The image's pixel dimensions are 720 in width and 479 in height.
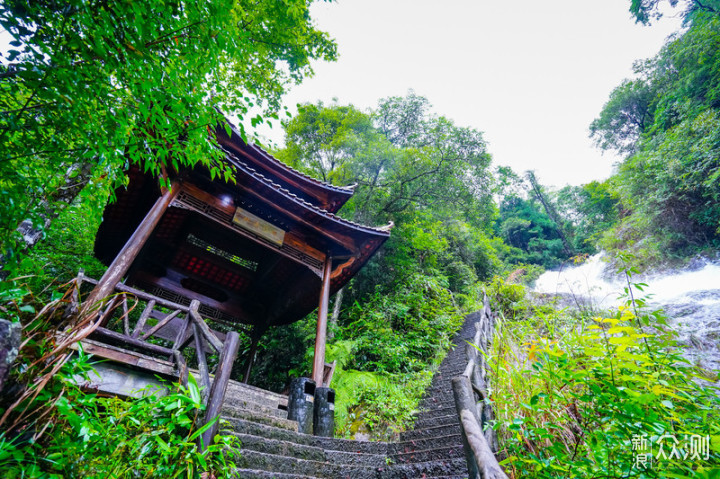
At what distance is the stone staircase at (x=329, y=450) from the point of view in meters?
3.19

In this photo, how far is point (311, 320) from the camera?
31.3 ft

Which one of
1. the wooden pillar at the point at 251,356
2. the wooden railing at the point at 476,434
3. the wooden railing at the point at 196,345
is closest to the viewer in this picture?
the wooden railing at the point at 476,434

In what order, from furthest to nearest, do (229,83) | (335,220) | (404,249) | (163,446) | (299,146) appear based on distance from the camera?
(299,146) → (404,249) → (229,83) → (335,220) → (163,446)

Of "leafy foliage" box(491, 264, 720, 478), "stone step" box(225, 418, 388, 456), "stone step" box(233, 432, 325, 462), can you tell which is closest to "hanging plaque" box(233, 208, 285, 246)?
"stone step" box(225, 418, 388, 456)

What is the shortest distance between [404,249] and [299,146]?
7411 mm

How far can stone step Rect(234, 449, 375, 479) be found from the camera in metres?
3.02

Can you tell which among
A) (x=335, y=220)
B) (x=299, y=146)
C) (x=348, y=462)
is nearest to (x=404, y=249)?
(x=335, y=220)

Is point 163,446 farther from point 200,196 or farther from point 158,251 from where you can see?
point 158,251

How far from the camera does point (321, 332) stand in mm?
5789

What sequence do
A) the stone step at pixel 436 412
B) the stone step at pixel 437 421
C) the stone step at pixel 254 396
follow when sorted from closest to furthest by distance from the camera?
the stone step at pixel 437 421 → the stone step at pixel 254 396 → the stone step at pixel 436 412

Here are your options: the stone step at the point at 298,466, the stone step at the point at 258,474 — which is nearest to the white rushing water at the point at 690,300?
the stone step at the point at 298,466

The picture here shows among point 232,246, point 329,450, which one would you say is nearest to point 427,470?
point 329,450

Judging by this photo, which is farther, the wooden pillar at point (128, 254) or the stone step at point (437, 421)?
the stone step at point (437, 421)

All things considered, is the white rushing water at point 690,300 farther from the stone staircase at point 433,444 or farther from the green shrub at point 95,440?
the green shrub at point 95,440
